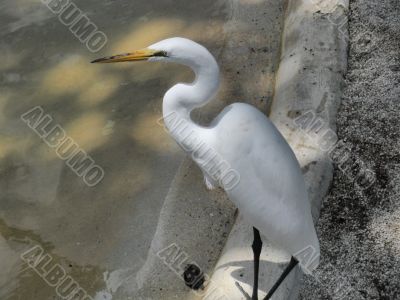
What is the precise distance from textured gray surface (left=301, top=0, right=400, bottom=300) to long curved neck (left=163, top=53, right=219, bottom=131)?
91cm

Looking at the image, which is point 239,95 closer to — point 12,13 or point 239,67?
point 239,67

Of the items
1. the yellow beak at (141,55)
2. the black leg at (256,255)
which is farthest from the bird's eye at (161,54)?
the black leg at (256,255)

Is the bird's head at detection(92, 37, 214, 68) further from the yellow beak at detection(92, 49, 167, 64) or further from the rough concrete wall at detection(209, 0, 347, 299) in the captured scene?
the rough concrete wall at detection(209, 0, 347, 299)

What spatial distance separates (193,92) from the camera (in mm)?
1997

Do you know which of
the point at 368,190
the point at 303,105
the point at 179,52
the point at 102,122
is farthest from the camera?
the point at 102,122

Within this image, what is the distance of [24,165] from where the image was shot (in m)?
3.08

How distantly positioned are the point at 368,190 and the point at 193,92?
112 centimetres

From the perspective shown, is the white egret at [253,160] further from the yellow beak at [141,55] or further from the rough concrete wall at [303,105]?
the rough concrete wall at [303,105]

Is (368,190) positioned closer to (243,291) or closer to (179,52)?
(243,291)

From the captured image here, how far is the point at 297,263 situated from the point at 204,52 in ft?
3.10

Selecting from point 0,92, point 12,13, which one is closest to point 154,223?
point 0,92

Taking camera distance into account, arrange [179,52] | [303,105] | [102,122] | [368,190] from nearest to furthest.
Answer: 1. [179,52]
2. [368,190]
3. [303,105]
4. [102,122]

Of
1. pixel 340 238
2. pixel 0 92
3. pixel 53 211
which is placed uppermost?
pixel 0 92

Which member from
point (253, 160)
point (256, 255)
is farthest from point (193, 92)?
point (256, 255)
